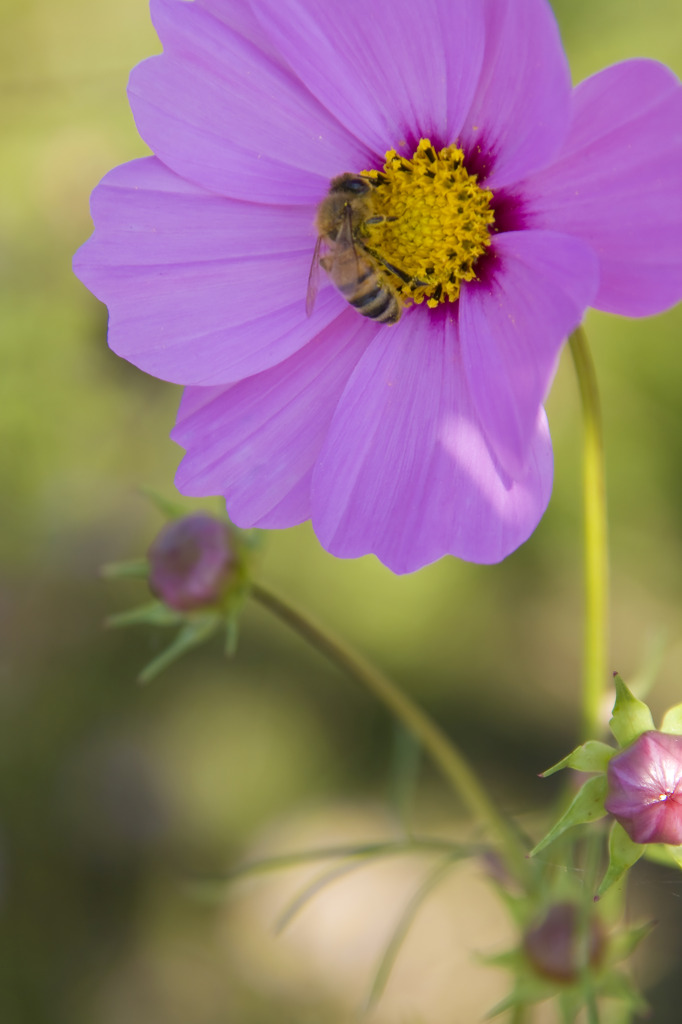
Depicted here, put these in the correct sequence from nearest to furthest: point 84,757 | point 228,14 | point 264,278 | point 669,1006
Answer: point 228,14, point 264,278, point 669,1006, point 84,757

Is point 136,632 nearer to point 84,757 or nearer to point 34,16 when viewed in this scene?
point 84,757

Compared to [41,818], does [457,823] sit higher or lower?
higher

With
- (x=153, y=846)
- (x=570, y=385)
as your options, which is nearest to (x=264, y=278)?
(x=570, y=385)

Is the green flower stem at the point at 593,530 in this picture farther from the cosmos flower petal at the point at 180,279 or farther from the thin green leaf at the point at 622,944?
the cosmos flower petal at the point at 180,279

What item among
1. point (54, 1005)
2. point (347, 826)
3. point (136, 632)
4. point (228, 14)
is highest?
point (228, 14)

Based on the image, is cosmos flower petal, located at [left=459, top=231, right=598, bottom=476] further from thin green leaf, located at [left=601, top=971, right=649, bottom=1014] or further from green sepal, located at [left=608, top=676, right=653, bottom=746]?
thin green leaf, located at [left=601, top=971, right=649, bottom=1014]

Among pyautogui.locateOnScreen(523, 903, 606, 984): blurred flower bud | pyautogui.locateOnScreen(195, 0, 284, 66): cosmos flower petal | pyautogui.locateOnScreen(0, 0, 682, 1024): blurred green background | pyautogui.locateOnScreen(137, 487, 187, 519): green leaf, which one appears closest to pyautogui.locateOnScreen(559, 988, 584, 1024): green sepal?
pyautogui.locateOnScreen(523, 903, 606, 984): blurred flower bud

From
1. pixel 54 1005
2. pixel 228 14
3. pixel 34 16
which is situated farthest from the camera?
pixel 34 16
